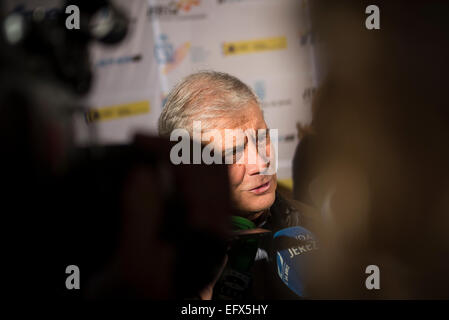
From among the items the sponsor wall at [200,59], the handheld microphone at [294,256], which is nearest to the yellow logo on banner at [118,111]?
the sponsor wall at [200,59]

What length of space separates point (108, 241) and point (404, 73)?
1.21 meters

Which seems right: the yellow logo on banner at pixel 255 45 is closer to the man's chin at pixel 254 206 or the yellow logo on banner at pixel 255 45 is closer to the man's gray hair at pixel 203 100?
the man's gray hair at pixel 203 100

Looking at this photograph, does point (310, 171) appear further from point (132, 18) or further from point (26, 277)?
point (26, 277)

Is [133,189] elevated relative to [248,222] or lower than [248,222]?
elevated

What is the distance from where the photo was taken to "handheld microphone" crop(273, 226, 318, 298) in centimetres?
86

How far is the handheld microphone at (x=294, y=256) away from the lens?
2.83 ft

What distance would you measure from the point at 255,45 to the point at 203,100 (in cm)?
35

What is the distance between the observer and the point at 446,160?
3.29 ft

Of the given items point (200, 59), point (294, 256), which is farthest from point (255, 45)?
point (294, 256)

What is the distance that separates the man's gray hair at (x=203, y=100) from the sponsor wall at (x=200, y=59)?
0.06 m

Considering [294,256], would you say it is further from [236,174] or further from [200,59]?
[200,59]

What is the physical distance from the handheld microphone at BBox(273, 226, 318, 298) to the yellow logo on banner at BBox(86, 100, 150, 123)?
649mm

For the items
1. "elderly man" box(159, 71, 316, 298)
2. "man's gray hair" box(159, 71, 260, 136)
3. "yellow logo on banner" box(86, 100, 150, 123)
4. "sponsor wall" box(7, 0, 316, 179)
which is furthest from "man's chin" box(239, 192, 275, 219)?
"yellow logo on banner" box(86, 100, 150, 123)
